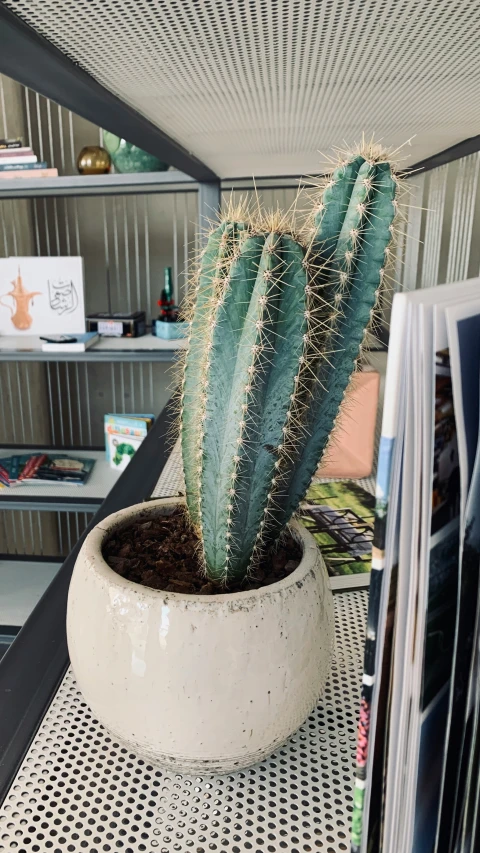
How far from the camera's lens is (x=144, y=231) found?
2521 mm

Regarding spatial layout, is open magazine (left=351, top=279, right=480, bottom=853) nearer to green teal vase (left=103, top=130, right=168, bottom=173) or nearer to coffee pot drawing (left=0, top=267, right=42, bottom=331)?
green teal vase (left=103, top=130, right=168, bottom=173)

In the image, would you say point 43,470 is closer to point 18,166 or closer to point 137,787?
point 18,166

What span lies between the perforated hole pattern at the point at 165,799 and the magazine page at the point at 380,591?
0.37 feet

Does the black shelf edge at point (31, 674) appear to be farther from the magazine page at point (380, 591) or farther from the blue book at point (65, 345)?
the blue book at point (65, 345)

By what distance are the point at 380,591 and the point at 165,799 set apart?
21cm

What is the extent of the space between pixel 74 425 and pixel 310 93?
7.83ft

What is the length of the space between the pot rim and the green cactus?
3 centimetres

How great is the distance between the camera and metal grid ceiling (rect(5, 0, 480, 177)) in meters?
0.31

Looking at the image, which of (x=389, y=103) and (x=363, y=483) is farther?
(x=363, y=483)

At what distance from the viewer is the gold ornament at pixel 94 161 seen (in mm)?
1829

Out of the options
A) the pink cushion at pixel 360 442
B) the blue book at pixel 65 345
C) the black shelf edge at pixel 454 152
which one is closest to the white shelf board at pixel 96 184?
the blue book at pixel 65 345

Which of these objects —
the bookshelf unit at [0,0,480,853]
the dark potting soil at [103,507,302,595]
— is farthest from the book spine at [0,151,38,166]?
the dark potting soil at [103,507,302,595]

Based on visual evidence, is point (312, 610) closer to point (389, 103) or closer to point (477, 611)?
point (477, 611)

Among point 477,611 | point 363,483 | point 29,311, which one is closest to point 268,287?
point 477,611
